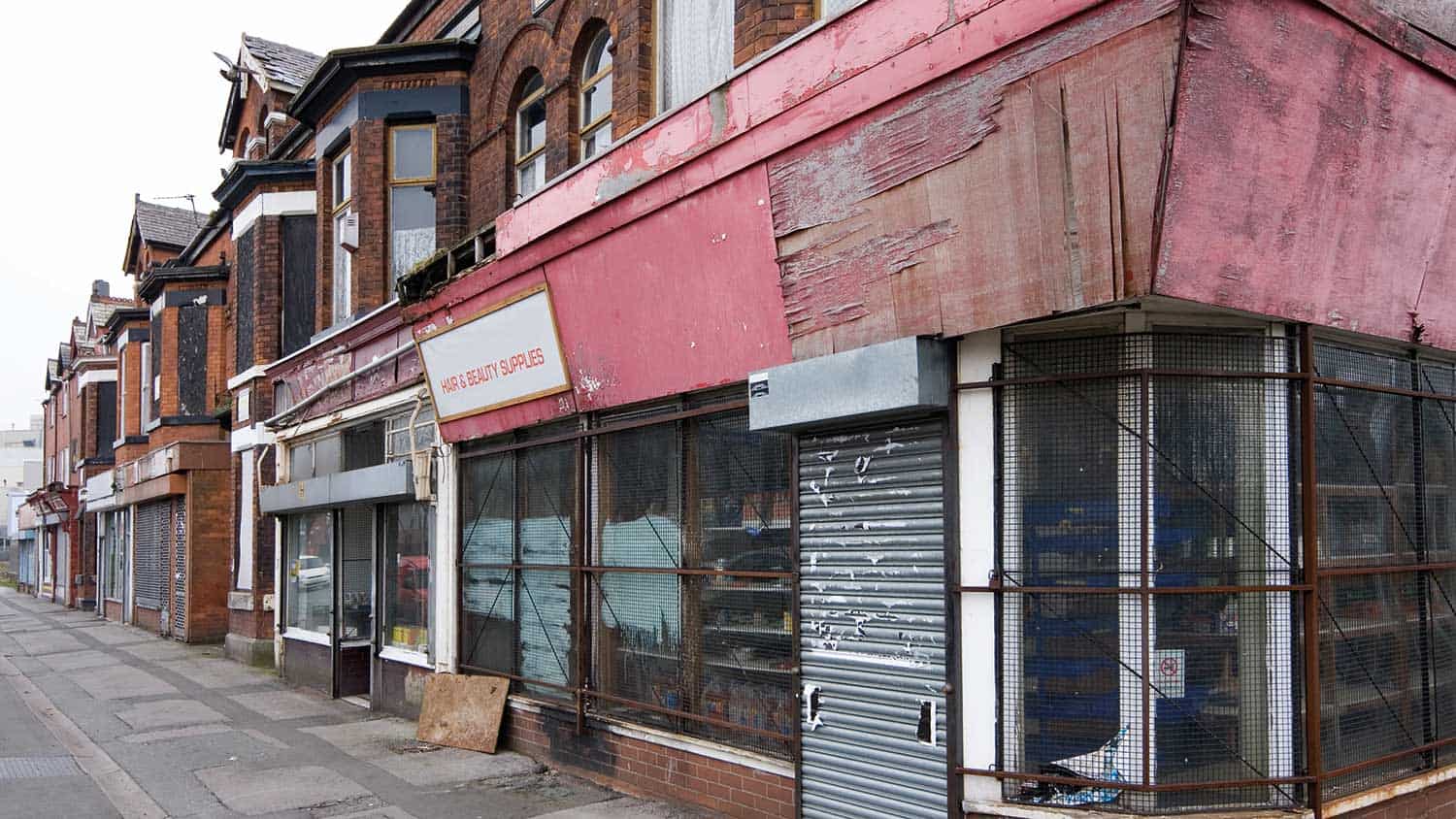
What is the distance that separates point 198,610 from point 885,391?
2056 cm

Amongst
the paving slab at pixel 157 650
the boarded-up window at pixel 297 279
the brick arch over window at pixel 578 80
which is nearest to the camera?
the brick arch over window at pixel 578 80

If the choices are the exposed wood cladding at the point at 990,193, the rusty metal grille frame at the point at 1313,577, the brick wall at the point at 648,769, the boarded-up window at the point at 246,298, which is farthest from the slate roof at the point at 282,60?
the rusty metal grille frame at the point at 1313,577

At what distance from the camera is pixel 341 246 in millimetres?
15594

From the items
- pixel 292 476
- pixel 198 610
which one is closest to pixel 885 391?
pixel 292 476

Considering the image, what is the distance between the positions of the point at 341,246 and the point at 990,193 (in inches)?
460

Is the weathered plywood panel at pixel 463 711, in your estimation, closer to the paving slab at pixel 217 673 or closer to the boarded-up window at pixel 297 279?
the paving slab at pixel 217 673

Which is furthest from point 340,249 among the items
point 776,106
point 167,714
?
point 776,106

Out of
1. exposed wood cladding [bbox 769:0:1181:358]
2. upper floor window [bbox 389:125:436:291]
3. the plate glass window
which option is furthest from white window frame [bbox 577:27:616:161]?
the plate glass window

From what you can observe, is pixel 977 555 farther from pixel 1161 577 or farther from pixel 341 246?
pixel 341 246

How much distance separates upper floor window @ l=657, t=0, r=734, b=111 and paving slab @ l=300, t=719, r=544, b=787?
19.1 ft

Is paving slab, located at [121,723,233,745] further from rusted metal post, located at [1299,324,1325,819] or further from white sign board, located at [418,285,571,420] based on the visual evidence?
rusted metal post, located at [1299,324,1325,819]

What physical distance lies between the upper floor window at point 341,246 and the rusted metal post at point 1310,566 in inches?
475

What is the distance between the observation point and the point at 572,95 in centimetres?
1085

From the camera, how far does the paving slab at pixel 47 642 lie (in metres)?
22.7
